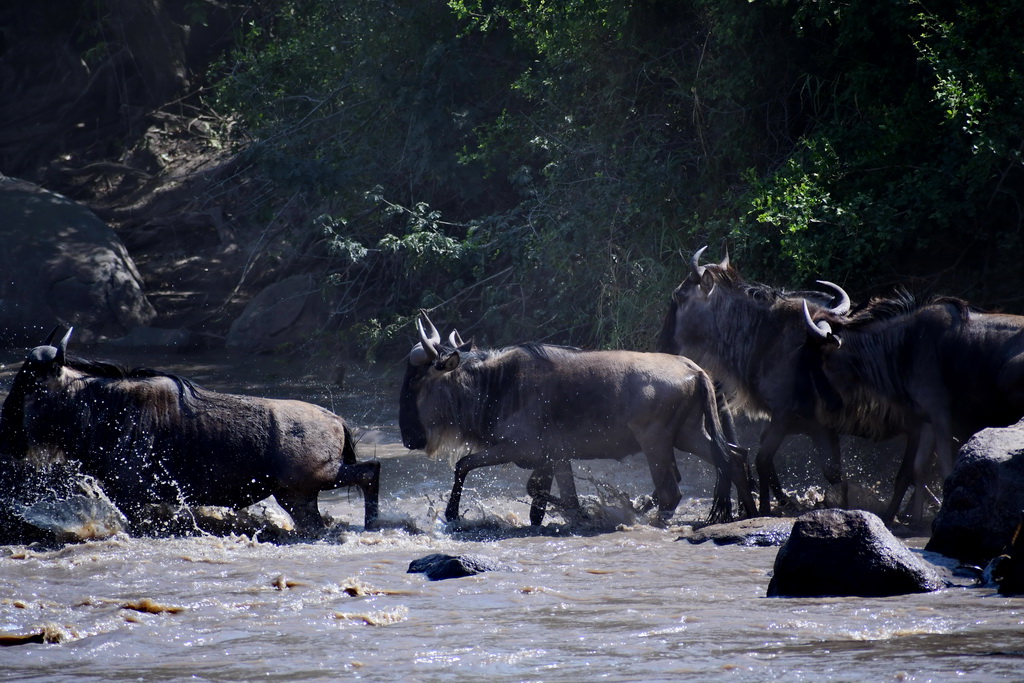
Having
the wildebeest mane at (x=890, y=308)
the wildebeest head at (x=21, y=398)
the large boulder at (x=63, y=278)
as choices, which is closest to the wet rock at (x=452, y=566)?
the wildebeest head at (x=21, y=398)

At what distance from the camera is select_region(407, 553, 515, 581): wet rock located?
19.9 feet

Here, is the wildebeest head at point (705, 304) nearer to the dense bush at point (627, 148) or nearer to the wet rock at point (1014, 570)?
the dense bush at point (627, 148)

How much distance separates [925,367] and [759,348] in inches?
54.9

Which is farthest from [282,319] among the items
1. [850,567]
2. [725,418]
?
[850,567]

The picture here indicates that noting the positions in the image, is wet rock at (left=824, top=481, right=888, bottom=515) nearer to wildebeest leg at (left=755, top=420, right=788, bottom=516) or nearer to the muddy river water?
wildebeest leg at (left=755, top=420, right=788, bottom=516)

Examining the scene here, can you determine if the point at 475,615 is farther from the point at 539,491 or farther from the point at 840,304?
the point at 840,304

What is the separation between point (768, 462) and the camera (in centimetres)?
823

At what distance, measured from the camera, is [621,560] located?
654 cm

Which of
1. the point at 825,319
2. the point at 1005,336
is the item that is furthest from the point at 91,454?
the point at 1005,336

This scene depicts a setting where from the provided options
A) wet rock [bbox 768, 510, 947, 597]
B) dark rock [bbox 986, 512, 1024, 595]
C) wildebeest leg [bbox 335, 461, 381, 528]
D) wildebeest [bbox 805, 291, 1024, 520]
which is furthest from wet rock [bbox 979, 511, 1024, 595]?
wildebeest leg [bbox 335, 461, 381, 528]

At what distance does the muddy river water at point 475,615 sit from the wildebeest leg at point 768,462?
61 centimetres

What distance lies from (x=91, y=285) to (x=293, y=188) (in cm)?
414

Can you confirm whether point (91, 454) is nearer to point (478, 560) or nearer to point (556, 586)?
point (478, 560)

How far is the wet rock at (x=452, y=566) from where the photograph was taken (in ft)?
19.9
